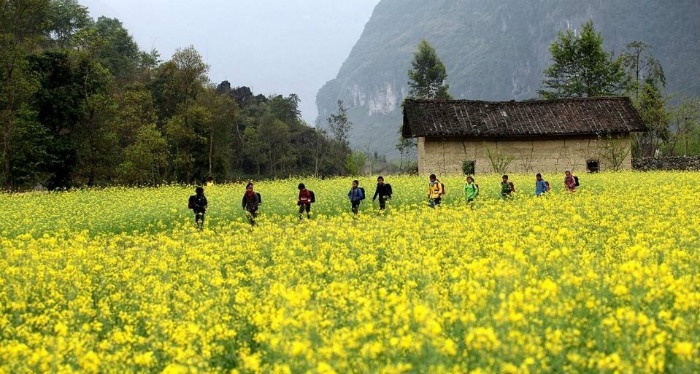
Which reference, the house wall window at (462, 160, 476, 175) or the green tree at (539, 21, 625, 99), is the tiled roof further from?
the green tree at (539, 21, 625, 99)

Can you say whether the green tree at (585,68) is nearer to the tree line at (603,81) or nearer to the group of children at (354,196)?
the tree line at (603,81)

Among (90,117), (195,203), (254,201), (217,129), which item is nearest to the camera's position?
(195,203)

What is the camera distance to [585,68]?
62.8m

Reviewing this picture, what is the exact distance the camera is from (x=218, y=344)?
7.95 meters

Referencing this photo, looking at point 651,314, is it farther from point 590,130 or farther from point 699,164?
point 699,164

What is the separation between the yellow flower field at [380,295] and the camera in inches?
225

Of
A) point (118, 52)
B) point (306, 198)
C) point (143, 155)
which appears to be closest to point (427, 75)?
point (118, 52)

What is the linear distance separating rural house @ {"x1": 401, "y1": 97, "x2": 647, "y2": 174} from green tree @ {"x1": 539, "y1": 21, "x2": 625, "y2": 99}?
62.3 ft

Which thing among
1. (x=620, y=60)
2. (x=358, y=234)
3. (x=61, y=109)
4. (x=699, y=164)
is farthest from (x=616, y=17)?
(x=358, y=234)

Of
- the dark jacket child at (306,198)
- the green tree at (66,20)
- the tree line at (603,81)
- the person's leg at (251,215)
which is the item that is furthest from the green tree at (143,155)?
the green tree at (66,20)

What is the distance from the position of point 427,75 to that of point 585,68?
18509 mm

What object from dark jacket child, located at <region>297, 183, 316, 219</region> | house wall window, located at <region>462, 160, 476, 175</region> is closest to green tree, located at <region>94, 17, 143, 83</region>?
house wall window, located at <region>462, 160, 476, 175</region>

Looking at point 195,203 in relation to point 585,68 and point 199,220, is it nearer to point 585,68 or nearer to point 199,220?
point 199,220

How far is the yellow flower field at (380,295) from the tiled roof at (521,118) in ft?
70.9
